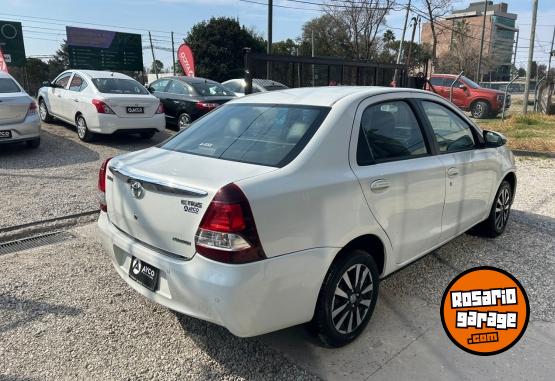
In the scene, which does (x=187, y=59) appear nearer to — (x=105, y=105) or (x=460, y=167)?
(x=105, y=105)

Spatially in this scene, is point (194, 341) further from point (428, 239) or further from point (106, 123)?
point (106, 123)

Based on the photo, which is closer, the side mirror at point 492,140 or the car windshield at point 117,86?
the side mirror at point 492,140

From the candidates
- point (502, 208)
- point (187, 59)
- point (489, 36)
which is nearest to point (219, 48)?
point (187, 59)

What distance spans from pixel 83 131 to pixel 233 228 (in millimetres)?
8369

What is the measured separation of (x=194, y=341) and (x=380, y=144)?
5.92 ft

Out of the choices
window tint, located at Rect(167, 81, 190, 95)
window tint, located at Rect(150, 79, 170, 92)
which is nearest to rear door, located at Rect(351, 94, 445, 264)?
window tint, located at Rect(167, 81, 190, 95)

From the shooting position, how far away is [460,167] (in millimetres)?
3807

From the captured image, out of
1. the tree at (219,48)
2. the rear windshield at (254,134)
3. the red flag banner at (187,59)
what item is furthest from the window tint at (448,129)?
the tree at (219,48)

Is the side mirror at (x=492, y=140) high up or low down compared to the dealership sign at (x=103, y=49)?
down

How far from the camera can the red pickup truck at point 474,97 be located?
699 inches

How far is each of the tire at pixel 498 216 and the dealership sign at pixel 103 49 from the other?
2367 centimetres

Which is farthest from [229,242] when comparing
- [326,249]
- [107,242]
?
[107,242]

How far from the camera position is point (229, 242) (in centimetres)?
231

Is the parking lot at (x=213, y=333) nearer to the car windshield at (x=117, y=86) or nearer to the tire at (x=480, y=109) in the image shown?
the car windshield at (x=117, y=86)
